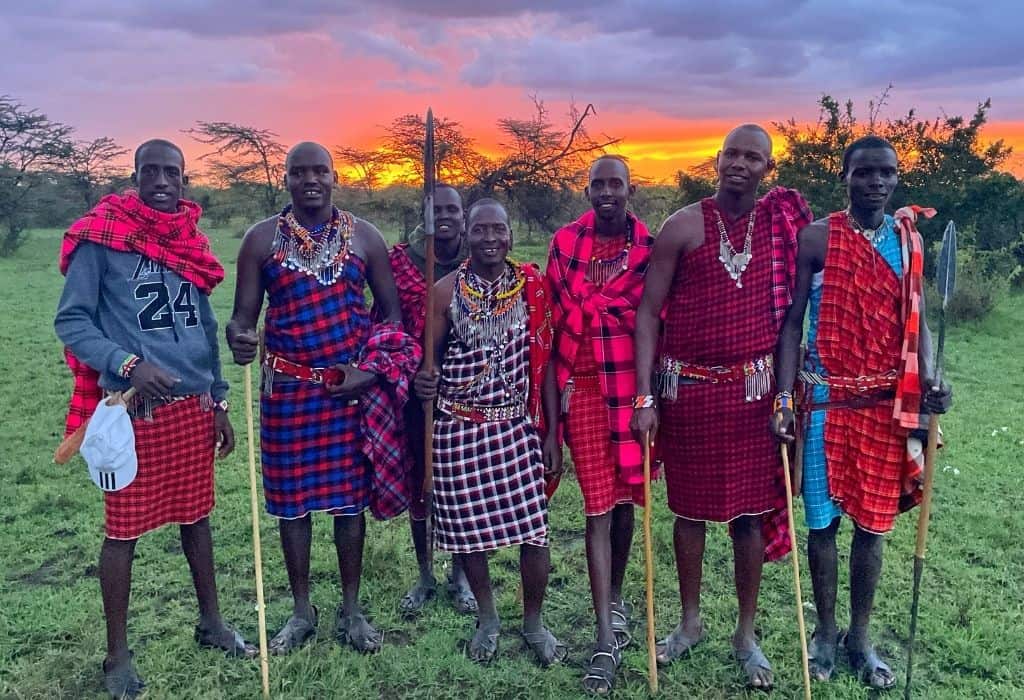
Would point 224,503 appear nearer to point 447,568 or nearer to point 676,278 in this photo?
point 447,568

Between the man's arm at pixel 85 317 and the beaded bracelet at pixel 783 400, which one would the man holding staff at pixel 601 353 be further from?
the man's arm at pixel 85 317

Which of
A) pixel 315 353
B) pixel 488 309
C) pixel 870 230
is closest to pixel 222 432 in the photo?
pixel 315 353

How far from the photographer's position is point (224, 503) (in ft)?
18.2

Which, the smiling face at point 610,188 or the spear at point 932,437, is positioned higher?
the smiling face at point 610,188

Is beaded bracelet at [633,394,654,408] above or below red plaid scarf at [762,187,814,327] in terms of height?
below

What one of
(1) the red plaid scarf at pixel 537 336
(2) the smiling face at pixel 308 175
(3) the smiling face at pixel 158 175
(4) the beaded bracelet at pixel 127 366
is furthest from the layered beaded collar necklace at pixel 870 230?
(4) the beaded bracelet at pixel 127 366

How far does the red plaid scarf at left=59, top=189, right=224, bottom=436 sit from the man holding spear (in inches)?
101

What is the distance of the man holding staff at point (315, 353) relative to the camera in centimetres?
352

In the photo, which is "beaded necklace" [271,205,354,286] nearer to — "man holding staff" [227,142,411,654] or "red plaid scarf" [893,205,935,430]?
"man holding staff" [227,142,411,654]

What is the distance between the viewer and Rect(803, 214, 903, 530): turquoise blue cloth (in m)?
3.42

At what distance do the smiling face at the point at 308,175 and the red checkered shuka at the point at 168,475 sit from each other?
100 centimetres

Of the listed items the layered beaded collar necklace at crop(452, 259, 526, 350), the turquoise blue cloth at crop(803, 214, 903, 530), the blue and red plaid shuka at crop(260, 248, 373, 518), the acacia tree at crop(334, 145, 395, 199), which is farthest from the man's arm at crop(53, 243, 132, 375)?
the acacia tree at crop(334, 145, 395, 199)

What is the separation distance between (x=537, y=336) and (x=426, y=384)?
542mm

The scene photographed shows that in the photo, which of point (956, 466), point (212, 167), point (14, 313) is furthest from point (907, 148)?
point (212, 167)
